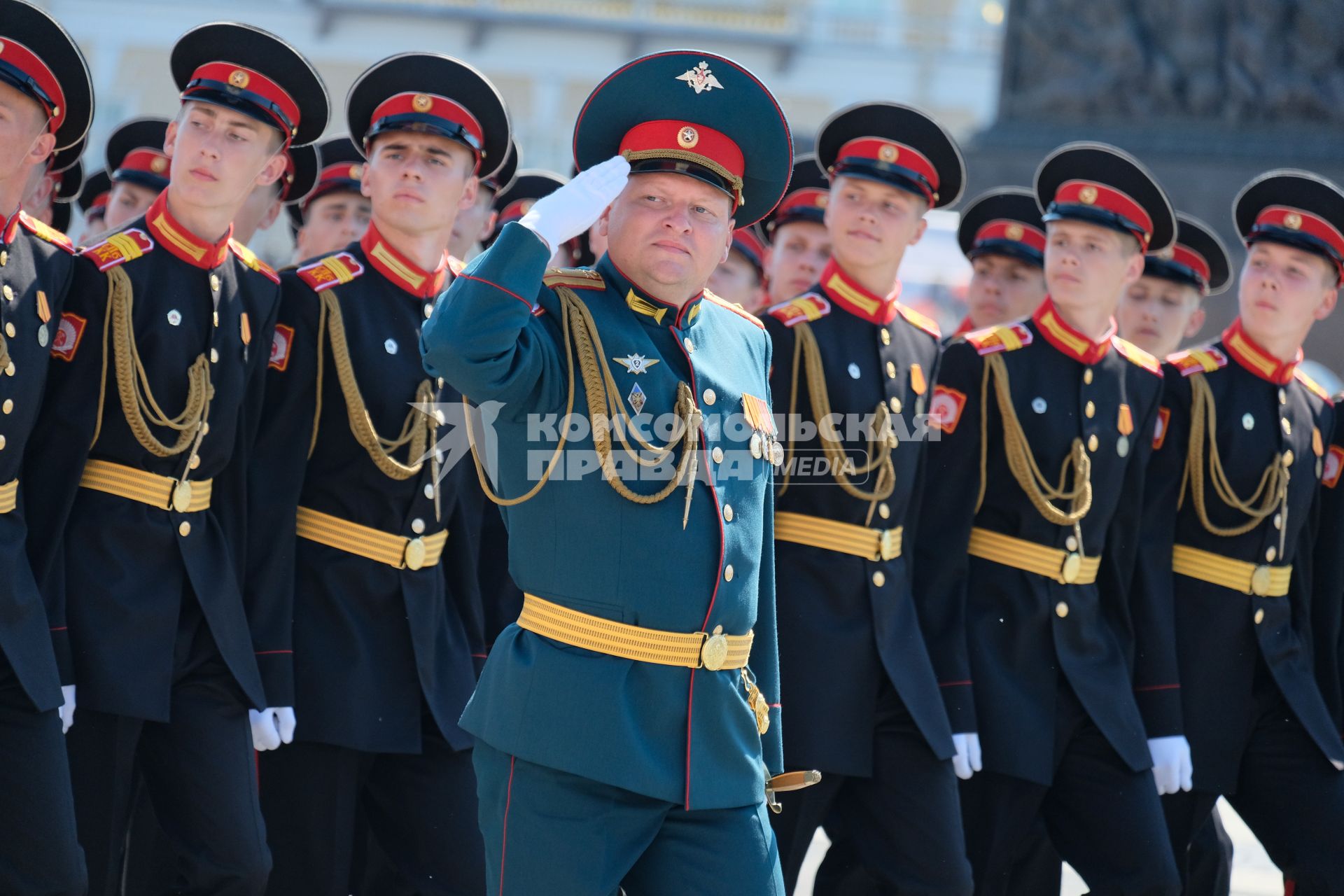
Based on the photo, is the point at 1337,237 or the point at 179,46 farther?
the point at 1337,237

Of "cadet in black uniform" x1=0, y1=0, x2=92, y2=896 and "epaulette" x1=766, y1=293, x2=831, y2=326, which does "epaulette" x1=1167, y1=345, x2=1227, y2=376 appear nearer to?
"epaulette" x1=766, y1=293, x2=831, y2=326

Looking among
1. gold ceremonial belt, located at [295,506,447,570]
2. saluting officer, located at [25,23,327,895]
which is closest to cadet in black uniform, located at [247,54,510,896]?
gold ceremonial belt, located at [295,506,447,570]

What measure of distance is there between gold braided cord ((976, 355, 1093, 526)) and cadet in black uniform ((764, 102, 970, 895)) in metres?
0.21

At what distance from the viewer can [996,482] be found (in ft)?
16.5

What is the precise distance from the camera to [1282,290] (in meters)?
5.54

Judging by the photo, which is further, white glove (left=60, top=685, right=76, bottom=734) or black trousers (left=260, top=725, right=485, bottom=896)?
black trousers (left=260, top=725, right=485, bottom=896)

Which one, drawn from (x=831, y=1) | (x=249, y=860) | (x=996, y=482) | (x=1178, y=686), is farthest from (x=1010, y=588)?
(x=831, y=1)

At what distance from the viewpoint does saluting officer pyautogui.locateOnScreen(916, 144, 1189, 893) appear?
4.84 m

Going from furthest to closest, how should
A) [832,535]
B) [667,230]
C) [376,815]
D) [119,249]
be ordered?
[832,535]
[376,815]
[119,249]
[667,230]

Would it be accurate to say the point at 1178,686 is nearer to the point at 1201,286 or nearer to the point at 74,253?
the point at 1201,286

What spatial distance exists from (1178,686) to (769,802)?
7.07 ft

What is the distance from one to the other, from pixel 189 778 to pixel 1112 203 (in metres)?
3.11

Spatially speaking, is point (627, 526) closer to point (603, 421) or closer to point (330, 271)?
point (603, 421)

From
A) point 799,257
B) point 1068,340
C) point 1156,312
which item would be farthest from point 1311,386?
point 799,257
